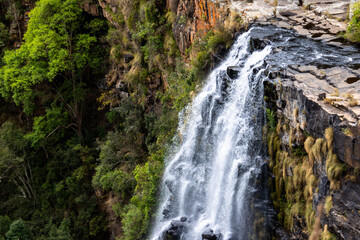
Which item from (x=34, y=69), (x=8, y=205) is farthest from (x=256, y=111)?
(x=8, y=205)

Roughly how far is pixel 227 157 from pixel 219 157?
0.35 meters

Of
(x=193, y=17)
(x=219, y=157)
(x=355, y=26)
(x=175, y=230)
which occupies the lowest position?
(x=175, y=230)

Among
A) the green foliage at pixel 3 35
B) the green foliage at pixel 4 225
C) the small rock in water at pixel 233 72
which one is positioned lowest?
the green foliage at pixel 4 225

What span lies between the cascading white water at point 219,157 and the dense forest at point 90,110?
2.85 feet

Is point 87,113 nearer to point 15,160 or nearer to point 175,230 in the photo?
point 15,160

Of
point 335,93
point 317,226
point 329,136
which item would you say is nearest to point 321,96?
point 335,93

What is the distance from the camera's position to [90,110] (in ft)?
64.3

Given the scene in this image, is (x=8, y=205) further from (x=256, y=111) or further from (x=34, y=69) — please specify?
(x=256, y=111)

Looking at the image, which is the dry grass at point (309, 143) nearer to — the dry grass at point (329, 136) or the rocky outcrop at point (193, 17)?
the dry grass at point (329, 136)

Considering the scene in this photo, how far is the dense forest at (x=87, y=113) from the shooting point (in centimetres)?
1223

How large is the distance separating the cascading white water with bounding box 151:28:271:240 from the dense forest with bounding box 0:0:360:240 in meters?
0.87

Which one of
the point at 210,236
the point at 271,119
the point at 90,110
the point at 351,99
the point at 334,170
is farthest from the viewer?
the point at 90,110

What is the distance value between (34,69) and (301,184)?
1395 cm

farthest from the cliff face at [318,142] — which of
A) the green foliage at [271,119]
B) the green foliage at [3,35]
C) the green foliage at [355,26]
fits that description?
the green foliage at [3,35]
